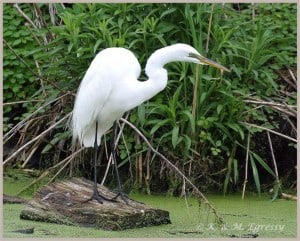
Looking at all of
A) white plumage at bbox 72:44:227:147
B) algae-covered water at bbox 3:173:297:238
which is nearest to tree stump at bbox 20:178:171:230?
algae-covered water at bbox 3:173:297:238

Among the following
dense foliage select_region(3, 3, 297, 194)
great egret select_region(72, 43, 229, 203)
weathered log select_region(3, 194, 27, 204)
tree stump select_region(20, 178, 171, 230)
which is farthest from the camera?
dense foliage select_region(3, 3, 297, 194)

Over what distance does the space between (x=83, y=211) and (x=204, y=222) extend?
0.69 m

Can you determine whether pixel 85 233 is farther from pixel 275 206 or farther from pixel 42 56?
pixel 42 56

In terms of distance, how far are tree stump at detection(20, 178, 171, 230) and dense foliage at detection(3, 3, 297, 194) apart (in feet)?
2.61

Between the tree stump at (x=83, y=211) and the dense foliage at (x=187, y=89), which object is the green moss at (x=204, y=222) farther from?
the dense foliage at (x=187, y=89)

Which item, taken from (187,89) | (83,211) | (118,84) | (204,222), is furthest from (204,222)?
(187,89)

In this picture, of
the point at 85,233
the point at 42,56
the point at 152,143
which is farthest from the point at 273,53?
the point at 85,233

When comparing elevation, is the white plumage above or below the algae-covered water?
above

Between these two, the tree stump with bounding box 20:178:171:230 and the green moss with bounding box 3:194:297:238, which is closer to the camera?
the green moss with bounding box 3:194:297:238

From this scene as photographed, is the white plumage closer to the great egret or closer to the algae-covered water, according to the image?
the great egret

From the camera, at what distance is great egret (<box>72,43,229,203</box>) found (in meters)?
4.48

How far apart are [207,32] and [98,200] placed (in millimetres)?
1648

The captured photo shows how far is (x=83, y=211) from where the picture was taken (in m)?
4.29

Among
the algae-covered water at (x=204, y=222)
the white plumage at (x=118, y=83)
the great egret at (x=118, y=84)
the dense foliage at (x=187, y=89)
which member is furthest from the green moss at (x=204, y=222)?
the white plumage at (x=118, y=83)
